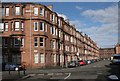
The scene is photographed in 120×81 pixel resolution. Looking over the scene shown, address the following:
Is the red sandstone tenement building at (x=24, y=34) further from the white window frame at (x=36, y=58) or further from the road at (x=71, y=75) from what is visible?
the road at (x=71, y=75)

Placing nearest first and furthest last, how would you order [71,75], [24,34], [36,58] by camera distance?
[71,75], [36,58], [24,34]

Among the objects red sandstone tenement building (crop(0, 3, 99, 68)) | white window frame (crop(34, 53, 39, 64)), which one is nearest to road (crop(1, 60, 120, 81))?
white window frame (crop(34, 53, 39, 64))

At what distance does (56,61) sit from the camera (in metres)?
58.9

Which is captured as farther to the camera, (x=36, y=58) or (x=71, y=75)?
(x=36, y=58)

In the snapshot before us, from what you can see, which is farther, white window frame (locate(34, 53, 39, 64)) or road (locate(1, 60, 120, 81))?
white window frame (locate(34, 53, 39, 64))

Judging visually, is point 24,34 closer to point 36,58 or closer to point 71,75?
point 36,58

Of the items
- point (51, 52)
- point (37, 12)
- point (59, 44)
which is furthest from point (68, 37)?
point (37, 12)

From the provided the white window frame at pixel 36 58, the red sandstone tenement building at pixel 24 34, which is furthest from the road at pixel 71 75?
the red sandstone tenement building at pixel 24 34

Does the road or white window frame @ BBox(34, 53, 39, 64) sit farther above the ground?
white window frame @ BBox(34, 53, 39, 64)

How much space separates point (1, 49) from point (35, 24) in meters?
8.01

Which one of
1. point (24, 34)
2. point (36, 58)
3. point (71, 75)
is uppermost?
point (24, 34)

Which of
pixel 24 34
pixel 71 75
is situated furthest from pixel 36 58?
pixel 71 75

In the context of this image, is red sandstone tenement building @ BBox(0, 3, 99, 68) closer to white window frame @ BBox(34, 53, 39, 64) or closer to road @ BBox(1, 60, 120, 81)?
white window frame @ BBox(34, 53, 39, 64)

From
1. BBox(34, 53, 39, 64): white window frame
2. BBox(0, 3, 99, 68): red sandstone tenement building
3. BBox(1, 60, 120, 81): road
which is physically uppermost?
BBox(0, 3, 99, 68): red sandstone tenement building
